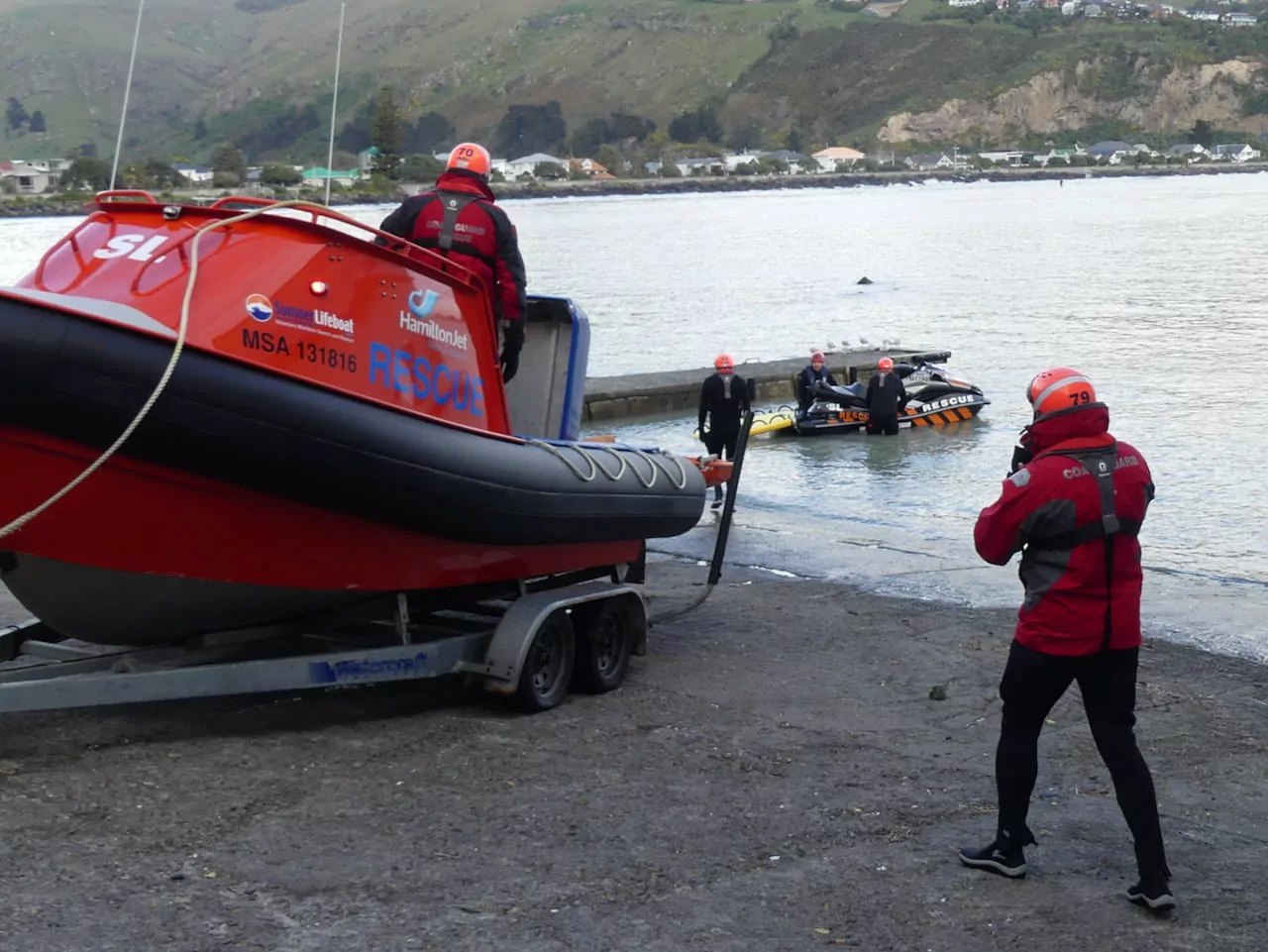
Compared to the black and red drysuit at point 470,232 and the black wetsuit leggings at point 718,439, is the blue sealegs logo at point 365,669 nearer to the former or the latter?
the black and red drysuit at point 470,232

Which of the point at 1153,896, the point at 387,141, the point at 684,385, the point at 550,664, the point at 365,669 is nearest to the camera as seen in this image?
the point at 1153,896

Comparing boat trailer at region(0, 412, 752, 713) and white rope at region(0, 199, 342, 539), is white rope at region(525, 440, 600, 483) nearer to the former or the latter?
boat trailer at region(0, 412, 752, 713)

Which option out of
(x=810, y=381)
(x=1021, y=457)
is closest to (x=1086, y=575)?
(x=1021, y=457)

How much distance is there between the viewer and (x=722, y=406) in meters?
17.7

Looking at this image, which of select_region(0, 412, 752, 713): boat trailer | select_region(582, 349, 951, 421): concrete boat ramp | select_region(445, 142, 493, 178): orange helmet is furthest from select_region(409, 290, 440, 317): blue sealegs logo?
select_region(582, 349, 951, 421): concrete boat ramp

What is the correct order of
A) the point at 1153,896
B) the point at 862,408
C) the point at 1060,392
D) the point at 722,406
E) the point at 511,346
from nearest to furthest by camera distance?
the point at 1153,896 < the point at 1060,392 < the point at 511,346 < the point at 722,406 < the point at 862,408

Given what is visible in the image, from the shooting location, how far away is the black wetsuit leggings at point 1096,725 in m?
5.45

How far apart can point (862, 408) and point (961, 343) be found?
2120 cm

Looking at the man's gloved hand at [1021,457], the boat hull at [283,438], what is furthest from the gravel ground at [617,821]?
the man's gloved hand at [1021,457]

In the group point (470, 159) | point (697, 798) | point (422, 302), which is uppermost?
point (470, 159)

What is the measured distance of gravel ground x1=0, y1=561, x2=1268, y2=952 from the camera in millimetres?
5078

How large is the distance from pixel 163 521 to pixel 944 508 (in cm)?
1302

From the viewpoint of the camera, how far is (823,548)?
14055 mm

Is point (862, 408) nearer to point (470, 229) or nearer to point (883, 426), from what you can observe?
point (883, 426)
